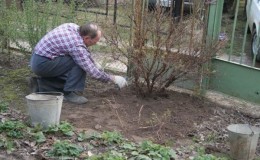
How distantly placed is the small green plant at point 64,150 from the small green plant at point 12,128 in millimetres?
482

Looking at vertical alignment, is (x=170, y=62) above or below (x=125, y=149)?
above

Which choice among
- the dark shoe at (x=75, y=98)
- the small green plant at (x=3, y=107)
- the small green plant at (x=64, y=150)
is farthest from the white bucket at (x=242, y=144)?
the small green plant at (x=3, y=107)

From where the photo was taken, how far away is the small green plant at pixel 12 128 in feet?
13.5

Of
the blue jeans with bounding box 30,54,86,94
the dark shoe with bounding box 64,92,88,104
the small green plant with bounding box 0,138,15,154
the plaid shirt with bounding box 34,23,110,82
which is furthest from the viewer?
the dark shoe with bounding box 64,92,88,104

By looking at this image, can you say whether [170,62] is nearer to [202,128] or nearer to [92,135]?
[202,128]

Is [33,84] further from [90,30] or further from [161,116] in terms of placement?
[161,116]

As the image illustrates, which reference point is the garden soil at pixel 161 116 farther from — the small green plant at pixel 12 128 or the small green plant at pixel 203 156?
the small green plant at pixel 12 128

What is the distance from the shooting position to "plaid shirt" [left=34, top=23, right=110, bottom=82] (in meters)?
5.03

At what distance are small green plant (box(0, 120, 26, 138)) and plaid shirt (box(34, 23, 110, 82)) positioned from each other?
113cm

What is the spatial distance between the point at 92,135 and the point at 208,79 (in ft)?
7.42

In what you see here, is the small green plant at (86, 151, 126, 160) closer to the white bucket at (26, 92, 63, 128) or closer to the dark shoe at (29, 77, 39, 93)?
the white bucket at (26, 92, 63, 128)

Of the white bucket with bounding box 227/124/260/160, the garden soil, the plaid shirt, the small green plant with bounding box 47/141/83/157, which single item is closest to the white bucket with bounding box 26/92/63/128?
the garden soil

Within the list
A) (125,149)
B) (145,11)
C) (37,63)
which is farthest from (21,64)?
(125,149)

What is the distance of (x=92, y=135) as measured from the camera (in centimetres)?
420
